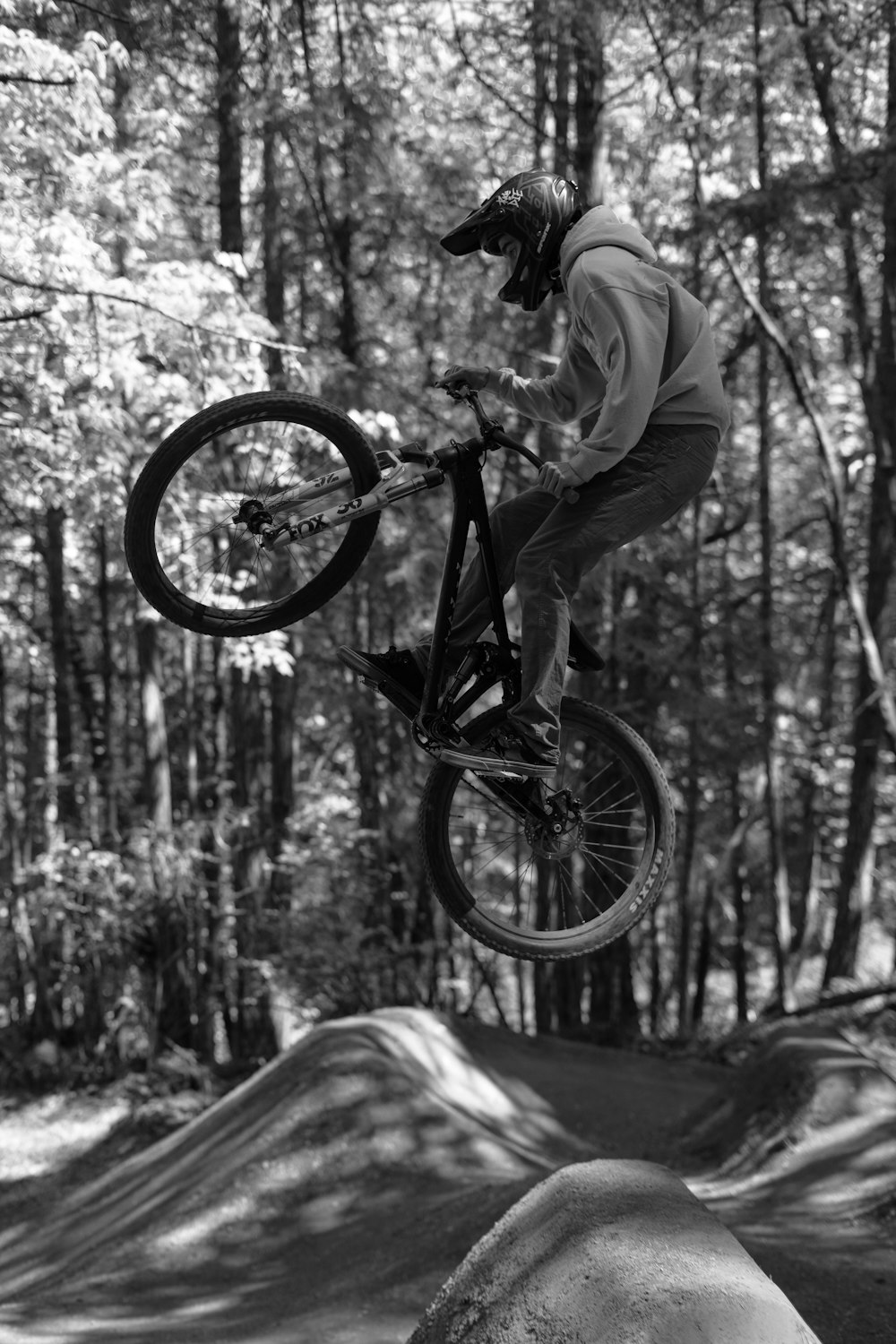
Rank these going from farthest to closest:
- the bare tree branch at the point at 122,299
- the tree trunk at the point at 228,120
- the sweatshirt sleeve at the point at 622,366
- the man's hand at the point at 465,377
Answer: the tree trunk at the point at 228,120, the bare tree branch at the point at 122,299, the man's hand at the point at 465,377, the sweatshirt sleeve at the point at 622,366

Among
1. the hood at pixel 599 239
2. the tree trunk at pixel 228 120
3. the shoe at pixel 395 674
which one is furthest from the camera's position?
the tree trunk at pixel 228 120

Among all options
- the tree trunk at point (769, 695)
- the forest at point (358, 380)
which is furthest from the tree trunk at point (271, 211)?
the tree trunk at point (769, 695)

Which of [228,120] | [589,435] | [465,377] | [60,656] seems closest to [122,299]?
[465,377]

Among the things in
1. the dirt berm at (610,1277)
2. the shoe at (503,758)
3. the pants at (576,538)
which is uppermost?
the pants at (576,538)

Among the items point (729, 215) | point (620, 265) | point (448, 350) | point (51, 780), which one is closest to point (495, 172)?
point (448, 350)

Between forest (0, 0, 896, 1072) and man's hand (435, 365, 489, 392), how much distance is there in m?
3.30

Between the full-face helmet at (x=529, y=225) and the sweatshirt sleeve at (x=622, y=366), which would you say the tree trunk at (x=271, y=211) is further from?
the sweatshirt sleeve at (x=622, y=366)

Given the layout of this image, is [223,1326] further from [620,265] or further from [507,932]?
[620,265]

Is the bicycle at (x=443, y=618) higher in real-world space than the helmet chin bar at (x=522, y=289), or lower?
lower

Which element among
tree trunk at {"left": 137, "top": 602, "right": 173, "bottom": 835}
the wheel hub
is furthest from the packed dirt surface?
tree trunk at {"left": 137, "top": 602, "right": 173, "bottom": 835}

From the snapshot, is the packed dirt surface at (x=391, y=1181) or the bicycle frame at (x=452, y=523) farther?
the packed dirt surface at (x=391, y=1181)

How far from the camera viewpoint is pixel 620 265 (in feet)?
12.2

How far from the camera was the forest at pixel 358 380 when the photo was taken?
25.6ft

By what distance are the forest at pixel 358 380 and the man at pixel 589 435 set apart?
360 centimetres
